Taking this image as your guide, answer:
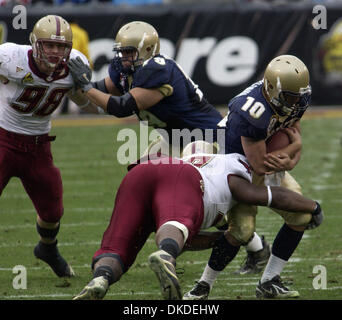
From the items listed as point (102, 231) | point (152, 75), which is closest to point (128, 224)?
point (152, 75)

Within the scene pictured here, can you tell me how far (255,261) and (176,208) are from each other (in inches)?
56.3

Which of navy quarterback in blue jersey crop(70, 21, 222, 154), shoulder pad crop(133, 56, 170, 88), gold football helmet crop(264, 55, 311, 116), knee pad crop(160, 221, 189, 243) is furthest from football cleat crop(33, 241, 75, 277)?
gold football helmet crop(264, 55, 311, 116)

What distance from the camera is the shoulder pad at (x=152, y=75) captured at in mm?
5000

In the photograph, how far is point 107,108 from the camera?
16.5 feet

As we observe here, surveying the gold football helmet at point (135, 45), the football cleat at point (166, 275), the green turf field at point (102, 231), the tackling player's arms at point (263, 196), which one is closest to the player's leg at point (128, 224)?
the football cleat at point (166, 275)

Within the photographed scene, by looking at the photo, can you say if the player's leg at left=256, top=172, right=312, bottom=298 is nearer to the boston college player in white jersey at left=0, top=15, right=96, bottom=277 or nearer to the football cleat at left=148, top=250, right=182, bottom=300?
the football cleat at left=148, top=250, right=182, bottom=300

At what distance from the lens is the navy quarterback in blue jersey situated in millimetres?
5000

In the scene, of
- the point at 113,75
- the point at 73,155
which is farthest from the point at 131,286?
the point at 73,155

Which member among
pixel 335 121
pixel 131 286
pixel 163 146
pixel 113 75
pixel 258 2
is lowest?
pixel 335 121

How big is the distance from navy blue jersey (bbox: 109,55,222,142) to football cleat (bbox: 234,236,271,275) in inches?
34.9

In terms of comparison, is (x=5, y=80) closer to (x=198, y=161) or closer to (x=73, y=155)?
(x=198, y=161)

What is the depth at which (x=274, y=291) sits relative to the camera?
472 centimetres

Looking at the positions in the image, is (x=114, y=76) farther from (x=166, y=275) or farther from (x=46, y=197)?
(x=166, y=275)

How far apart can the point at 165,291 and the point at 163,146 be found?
5.77ft
